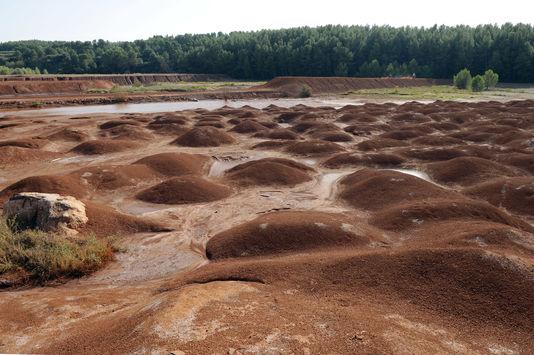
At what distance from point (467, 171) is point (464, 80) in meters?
66.0

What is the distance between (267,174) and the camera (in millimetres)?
24000

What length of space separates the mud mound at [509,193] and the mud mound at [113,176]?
1826 centimetres

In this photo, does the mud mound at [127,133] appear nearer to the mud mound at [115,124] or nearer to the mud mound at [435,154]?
the mud mound at [115,124]

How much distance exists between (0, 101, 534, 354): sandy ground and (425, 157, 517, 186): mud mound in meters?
0.11

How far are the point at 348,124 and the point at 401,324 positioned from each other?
1416 inches

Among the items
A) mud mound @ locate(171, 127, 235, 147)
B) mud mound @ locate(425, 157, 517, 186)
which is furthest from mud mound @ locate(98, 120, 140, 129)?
mud mound @ locate(425, 157, 517, 186)

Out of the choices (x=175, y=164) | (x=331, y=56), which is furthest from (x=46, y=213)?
(x=331, y=56)

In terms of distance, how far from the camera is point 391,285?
1120cm

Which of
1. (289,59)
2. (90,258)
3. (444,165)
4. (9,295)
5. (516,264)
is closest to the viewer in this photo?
(516,264)

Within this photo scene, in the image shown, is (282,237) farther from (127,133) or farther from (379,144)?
(127,133)

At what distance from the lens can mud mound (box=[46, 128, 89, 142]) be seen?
34969 millimetres

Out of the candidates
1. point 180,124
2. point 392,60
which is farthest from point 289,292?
point 392,60

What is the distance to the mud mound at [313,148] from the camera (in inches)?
1223

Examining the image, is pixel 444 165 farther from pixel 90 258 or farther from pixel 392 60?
pixel 392 60
